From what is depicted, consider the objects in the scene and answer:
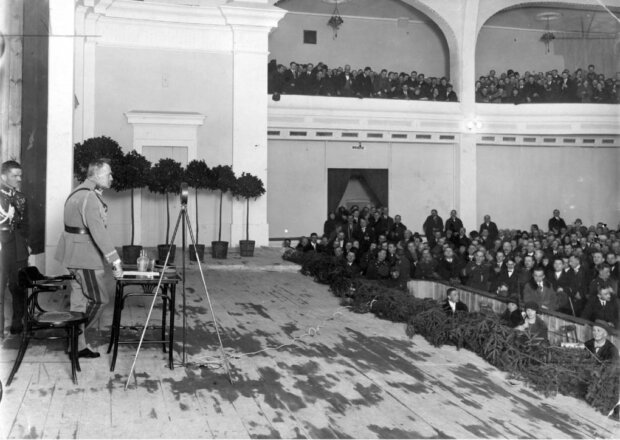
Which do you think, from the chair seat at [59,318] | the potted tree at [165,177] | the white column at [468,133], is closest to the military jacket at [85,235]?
the chair seat at [59,318]

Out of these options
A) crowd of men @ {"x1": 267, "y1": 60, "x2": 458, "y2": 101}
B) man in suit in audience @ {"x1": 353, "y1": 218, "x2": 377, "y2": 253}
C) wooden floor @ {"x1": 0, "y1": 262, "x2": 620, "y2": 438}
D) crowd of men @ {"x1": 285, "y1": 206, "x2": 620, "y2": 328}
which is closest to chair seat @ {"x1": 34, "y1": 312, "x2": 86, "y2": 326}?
wooden floor @ {"x1": 0, "y1": 262, "x2": 620, "y2": 438}

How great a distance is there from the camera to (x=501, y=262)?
10.4 meters

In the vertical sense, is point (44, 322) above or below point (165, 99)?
below

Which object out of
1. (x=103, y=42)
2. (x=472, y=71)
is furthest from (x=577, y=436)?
(x=472, y=71)

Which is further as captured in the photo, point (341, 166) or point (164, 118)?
point (341, 166)

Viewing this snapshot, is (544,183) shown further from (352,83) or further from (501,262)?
(501,262)

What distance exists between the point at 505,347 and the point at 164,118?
10486 mm

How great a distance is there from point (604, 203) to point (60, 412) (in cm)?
1884

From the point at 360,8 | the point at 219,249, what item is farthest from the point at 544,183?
the point at 219,249

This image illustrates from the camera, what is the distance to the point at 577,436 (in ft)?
15.1

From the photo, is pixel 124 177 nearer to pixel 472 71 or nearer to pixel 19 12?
pixel 19 12

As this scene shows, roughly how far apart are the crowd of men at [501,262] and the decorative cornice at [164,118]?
377 cm

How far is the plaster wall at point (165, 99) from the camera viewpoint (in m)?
14.6

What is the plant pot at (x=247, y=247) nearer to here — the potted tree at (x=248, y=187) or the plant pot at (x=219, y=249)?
the plant pot at (x=219, y=249)
